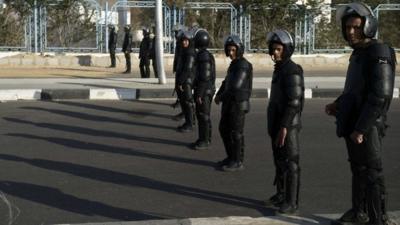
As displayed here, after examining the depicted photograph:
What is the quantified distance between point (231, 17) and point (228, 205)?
19780 millimetres

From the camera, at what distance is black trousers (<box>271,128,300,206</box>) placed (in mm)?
5352

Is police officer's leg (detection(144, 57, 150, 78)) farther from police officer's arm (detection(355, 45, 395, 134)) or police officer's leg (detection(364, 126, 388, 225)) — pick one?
police officer's arm (detection(355, 45, 395, 134))

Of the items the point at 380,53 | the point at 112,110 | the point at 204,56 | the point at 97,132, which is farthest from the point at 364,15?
the point at 112,110

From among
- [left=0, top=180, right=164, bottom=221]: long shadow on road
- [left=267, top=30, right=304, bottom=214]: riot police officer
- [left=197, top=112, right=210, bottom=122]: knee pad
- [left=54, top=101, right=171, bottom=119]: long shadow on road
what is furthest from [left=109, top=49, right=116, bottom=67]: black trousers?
[left=267, top=30, right=304, bottom=214]: riot police officer

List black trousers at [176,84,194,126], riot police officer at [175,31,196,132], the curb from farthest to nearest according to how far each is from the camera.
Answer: the curb
black trousers at [176,84,194,126]
riot police officer at [175,31,196,132]

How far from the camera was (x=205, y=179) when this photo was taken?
6.75 m

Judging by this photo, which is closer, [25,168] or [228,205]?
[228,205]

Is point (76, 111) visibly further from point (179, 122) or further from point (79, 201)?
point (79, 201)

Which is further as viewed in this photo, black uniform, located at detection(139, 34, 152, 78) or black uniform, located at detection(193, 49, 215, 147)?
black uniform, located at detection(139, 34, 152, 78)

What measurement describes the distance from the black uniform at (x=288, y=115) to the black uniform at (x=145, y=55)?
41.1 feet

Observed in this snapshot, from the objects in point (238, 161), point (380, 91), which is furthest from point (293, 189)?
point (238, 161)

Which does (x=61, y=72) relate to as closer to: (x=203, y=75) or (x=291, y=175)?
(x=203, y=75)

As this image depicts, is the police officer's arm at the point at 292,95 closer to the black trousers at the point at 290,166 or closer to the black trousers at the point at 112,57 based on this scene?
the black trousers at the point at 290,166

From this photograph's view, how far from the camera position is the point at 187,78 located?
9.38 m
